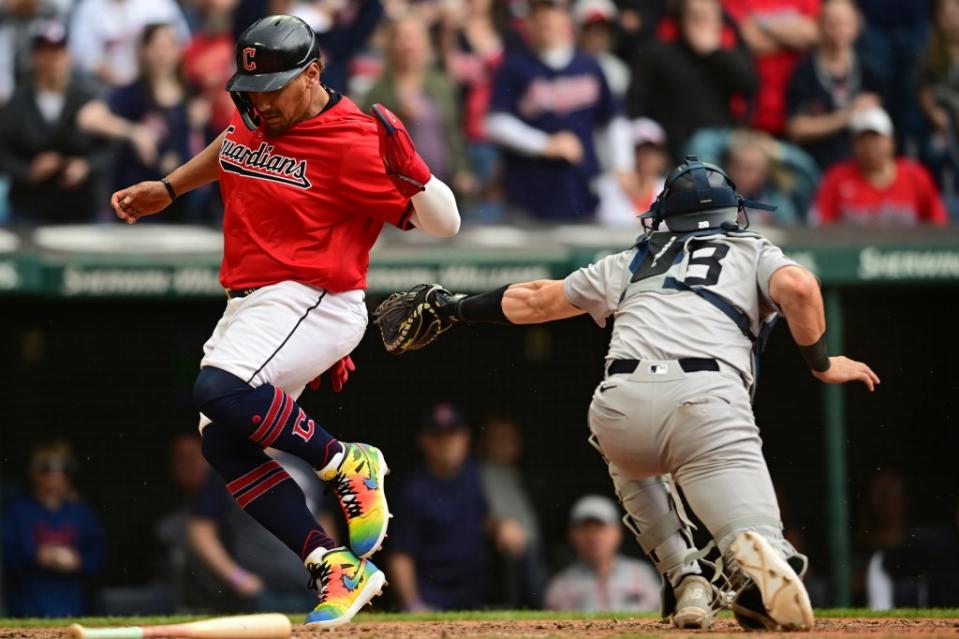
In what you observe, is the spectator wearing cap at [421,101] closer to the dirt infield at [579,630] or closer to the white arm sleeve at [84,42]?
the white arm sleeve at [84,42]

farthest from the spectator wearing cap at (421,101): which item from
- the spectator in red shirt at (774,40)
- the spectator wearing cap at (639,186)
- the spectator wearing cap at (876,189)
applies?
the spectator wearing cap at (876,189)

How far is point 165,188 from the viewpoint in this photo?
5.64 metres

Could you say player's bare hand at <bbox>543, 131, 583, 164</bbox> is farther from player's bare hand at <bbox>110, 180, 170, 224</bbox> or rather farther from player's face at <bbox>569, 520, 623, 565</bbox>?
player's bare hand at <bbox>110, 180, 170, 224</bbox>

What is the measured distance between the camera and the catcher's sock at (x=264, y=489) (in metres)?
5.16

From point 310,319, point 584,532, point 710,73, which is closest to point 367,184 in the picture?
point 310,319

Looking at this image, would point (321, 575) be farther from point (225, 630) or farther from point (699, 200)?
point (699, 200)

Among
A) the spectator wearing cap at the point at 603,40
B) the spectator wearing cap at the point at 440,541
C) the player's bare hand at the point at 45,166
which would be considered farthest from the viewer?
the spectator wearing cap at the point at 603,40

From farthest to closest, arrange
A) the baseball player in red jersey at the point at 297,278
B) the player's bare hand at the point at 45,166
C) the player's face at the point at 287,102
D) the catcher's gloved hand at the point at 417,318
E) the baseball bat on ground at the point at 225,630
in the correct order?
the player's bare hand at the point at 45,166 < the catcher's gloved hand at the point at 417,318 < the player's face at the point at 287,102 < the baseball player in red jersey at the point at 297,278 < the baseball bat on ground at the point at 225,630

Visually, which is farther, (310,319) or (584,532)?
(584,532)

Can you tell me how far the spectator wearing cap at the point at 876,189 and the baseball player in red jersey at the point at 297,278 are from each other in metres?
5.49

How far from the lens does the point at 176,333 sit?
987 cm

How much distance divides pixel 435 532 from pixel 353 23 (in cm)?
364

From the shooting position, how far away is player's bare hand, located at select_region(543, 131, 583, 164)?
10227 millimetres

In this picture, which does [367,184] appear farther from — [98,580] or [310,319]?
[98,580]
